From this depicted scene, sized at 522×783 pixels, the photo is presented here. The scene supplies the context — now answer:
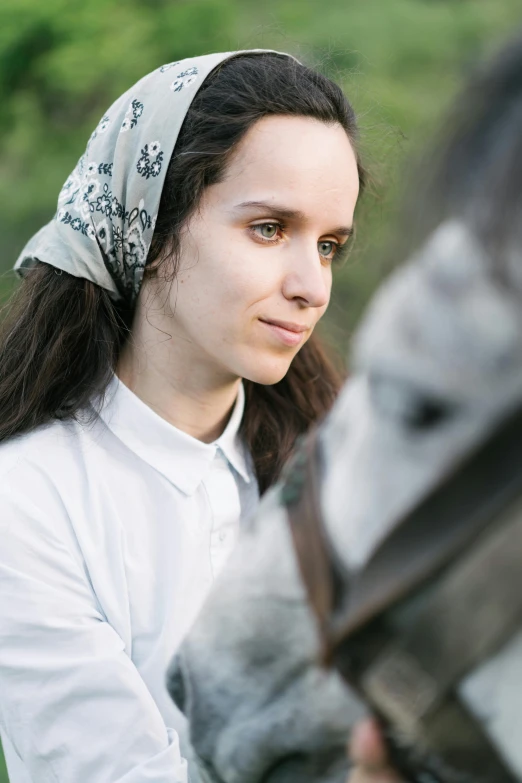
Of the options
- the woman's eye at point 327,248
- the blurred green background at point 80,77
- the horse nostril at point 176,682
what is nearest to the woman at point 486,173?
the horse nostril at point 176,682

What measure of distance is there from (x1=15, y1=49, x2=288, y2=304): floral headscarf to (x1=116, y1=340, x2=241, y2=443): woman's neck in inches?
4.2

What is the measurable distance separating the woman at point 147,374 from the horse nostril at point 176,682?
37cm

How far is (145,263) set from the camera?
1302 mm

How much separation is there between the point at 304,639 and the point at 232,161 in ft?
2.55

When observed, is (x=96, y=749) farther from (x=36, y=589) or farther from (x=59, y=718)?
(x=36, y=589)

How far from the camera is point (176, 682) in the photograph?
27.2 inches

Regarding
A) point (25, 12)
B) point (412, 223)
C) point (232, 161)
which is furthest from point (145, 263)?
point (25, 12)

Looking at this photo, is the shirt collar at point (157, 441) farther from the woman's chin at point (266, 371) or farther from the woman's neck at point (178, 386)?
the woman's chin at point (266, 371)

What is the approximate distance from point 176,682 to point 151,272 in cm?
73

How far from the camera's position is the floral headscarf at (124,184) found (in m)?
1.25

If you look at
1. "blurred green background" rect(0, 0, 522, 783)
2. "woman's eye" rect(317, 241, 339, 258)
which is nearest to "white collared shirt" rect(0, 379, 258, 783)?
"woman's eye" rect(317, 241, 339, 258)

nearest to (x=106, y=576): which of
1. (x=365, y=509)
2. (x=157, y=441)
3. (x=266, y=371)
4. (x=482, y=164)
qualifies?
(x=157, y=441)

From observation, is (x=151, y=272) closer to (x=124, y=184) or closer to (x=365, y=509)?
(x=124, y=184)

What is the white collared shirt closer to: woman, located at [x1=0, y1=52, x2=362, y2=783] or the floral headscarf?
woman, located at [x1=0, y1=52, x2=362, y2=783]
